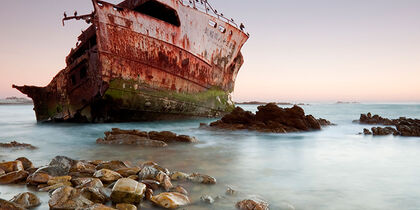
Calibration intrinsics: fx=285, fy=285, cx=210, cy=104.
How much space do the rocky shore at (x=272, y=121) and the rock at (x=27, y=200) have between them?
7.43 m

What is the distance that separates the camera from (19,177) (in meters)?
2.94

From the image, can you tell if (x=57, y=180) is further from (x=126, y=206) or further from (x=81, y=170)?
(x=126, y=206)

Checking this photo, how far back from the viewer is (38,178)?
2836mm

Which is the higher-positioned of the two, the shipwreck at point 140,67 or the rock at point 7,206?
the shipwreck at point 140,67

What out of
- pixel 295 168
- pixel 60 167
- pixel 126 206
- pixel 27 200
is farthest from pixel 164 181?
pixel 295 168

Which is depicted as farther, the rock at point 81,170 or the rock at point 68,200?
the rock at point 81,170

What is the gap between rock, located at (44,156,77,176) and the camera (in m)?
3.11

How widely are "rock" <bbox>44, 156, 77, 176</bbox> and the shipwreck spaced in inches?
253

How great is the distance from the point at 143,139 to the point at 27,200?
3696 mm

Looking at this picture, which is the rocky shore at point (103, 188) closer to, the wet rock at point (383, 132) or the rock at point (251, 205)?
the rock at point (251, 205)

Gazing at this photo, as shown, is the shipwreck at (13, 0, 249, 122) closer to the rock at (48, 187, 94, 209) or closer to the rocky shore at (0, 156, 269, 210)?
the rocky shore at (0, 156, 269, 210)

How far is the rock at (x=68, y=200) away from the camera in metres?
2.19

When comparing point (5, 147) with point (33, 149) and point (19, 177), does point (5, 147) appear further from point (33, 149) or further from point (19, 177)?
point (19, 177)

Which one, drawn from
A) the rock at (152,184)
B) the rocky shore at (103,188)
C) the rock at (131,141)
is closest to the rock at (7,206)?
the rocky shore at (103,188)
